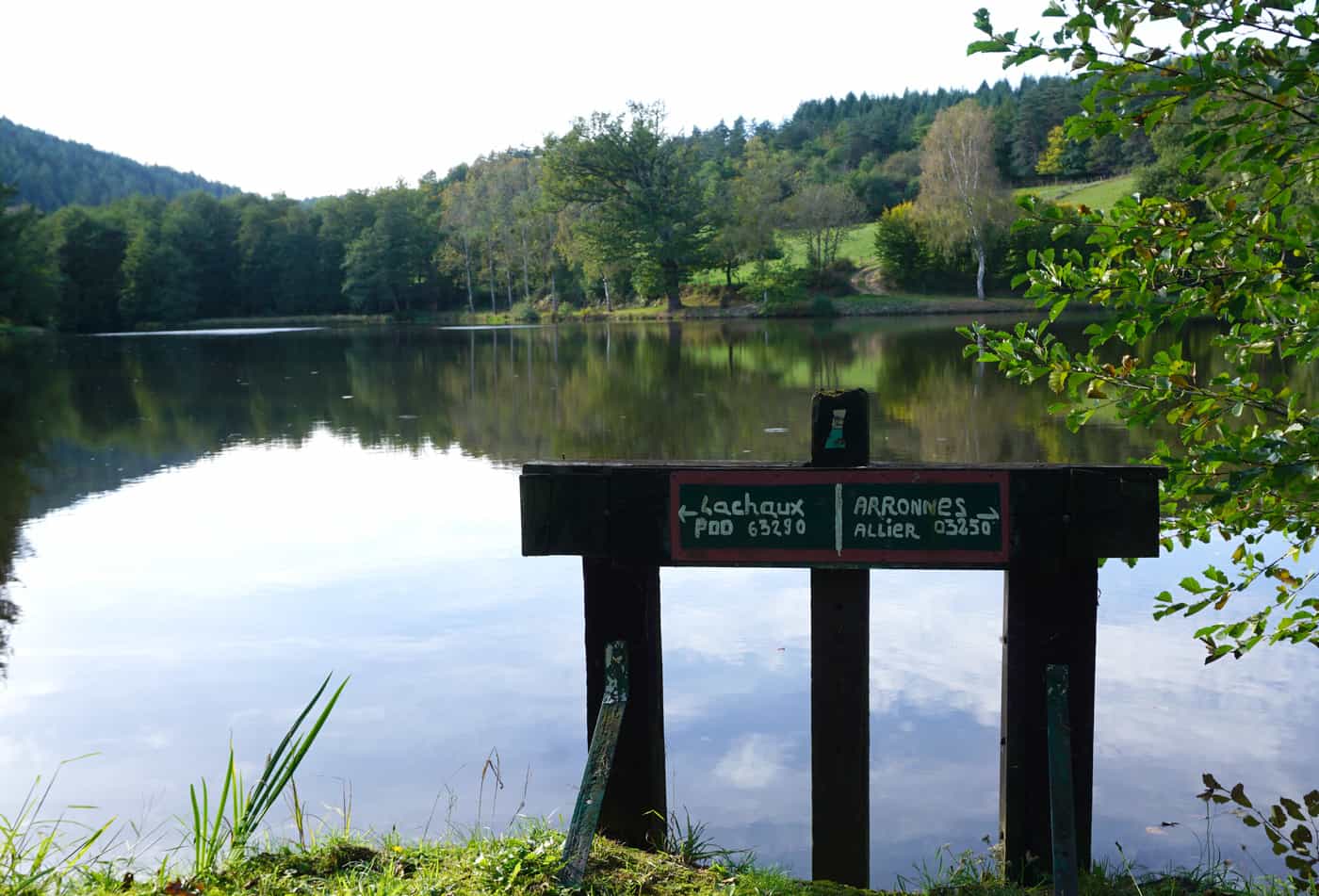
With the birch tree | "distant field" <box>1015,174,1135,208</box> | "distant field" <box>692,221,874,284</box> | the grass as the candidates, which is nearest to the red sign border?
the grass

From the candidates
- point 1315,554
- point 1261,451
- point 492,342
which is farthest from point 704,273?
point 1261,451

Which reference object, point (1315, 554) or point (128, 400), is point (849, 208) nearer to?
point (128, 400)

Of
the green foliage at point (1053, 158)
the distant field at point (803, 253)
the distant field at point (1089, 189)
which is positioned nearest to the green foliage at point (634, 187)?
the distant field at point (803, 253)

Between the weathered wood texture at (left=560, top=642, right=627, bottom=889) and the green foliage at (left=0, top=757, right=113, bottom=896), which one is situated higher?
the weathered wood texture at (left=560, top=642, right=627, bottom=889)

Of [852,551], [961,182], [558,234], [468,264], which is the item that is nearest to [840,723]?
[852,551]

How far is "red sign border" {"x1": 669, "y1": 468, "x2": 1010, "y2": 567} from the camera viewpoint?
3.69 metres

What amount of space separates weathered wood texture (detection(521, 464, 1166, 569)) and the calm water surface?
1685mm

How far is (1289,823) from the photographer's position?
4.81 meters

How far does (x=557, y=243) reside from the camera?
73.0 m

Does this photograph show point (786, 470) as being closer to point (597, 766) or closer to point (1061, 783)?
point (597, 766)

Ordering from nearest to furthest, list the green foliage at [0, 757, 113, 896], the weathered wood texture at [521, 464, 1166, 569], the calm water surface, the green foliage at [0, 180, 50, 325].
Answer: the green foliage at [0, 757, 113, 896], the weathered wood texture at [521, 464, 1166, 569], the calm water surface, the green foliage at [0, 180, 50, 325]

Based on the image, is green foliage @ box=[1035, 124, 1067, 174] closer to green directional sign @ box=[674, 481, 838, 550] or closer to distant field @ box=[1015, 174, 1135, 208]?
distant field @ box=[1015, 174, 1135, 208]

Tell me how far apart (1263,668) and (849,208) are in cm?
6815

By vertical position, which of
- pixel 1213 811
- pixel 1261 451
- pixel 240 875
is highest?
pixel 1261 451
